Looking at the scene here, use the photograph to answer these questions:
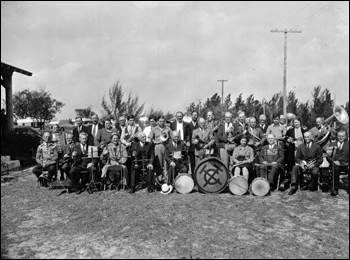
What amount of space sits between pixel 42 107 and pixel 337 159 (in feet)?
139

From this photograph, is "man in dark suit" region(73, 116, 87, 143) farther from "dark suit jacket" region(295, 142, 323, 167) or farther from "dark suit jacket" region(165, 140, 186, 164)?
"dark suit jacket" region(295, 142, 323, 167)

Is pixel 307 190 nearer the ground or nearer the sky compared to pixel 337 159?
nearer the ground

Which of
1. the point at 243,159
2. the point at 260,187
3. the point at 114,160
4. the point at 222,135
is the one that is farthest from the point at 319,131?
the point at 114,160

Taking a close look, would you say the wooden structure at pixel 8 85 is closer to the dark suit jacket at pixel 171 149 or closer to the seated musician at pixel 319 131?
the dark suit jacket at pixel 171 149

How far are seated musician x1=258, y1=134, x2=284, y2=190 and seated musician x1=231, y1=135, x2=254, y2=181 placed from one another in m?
0.26

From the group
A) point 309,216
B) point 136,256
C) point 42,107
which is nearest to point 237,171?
point 309,216

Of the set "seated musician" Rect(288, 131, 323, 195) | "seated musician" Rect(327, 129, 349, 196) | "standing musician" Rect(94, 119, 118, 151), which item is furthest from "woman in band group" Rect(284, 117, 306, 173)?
"standing musician" Rect(94, 119, 118, 151)

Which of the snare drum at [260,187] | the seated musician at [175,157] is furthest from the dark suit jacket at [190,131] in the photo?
the snare drum at [260,187]

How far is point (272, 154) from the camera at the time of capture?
25.6 ft

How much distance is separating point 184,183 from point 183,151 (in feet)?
3.22

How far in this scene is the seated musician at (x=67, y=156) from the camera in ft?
26.4

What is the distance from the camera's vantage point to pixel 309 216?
5.82 meters

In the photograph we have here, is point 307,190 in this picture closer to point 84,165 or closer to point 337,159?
point 337,159

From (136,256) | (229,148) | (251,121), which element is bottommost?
(136,256)
